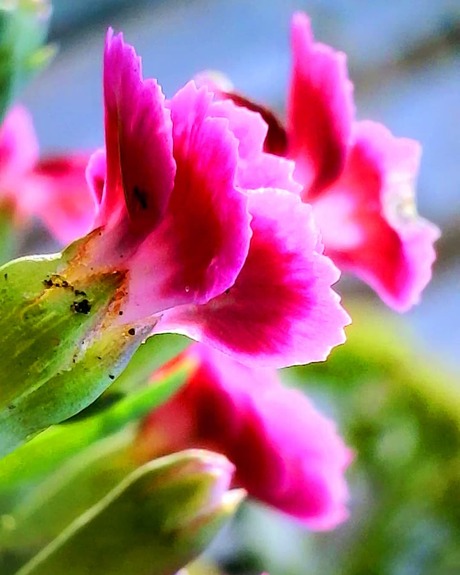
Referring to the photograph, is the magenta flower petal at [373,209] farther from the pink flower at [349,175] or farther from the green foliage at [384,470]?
the green foliage at [384,470]

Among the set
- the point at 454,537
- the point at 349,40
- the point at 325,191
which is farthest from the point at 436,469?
the point at 349,40

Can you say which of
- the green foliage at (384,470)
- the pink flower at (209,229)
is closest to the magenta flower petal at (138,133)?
the pink flower at (209,229)

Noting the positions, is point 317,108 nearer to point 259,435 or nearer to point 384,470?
point 259,435

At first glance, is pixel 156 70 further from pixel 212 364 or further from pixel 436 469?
pixel 212 364

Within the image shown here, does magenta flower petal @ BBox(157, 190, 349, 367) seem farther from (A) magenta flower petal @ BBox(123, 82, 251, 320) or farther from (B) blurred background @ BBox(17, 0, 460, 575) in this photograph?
(B) blurred background @ BBox(17, 0, 460, 575)

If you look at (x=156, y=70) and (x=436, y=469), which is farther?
(x=156, y=70)

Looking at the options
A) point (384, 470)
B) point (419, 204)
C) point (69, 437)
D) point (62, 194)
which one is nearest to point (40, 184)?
point (62, 194)
